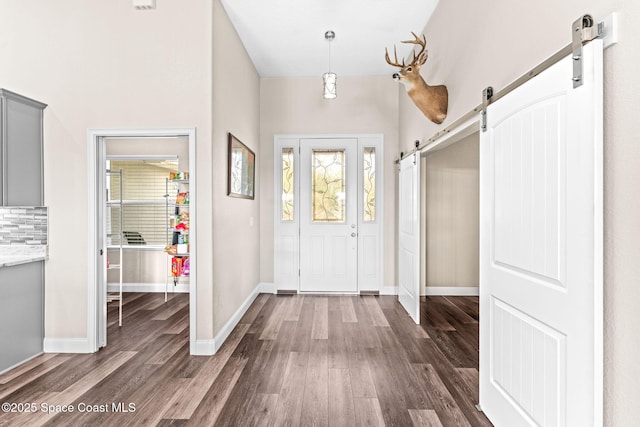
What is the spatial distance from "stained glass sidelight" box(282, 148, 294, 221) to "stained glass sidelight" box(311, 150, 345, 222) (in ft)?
1.08

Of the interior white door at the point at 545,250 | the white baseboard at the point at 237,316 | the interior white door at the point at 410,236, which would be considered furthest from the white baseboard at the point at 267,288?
the interior white door at the point at 545,250

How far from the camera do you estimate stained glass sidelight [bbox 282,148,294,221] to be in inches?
212

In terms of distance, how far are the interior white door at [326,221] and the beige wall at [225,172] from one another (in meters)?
0.80

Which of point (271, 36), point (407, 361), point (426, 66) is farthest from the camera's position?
point (271, 36)

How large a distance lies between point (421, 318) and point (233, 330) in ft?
6.97

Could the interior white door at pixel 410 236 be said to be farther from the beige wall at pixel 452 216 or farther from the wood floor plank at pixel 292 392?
the wood floor plank at pixel 292 392

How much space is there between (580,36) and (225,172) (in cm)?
289

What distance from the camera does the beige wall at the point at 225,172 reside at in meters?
3.23

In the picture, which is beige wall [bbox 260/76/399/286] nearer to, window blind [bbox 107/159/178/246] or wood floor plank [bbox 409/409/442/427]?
window blind [bbox 107/159/178/246]

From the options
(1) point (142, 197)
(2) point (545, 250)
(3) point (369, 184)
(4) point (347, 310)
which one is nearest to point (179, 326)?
(4) point (347, 310)

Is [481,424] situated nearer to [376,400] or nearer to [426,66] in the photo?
[376,400]

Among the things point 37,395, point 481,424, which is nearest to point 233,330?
point 37,395

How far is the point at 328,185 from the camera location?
17.6 ft

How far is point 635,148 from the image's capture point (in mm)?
1225
